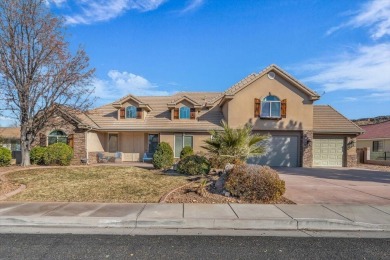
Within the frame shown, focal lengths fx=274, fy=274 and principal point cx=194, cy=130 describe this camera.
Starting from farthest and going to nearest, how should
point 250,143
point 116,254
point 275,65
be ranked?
point 275,65 < point 250,143 < point 116,254

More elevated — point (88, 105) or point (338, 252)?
point (88, 105)

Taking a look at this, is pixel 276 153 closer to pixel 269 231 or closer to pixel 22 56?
pixel 269 231

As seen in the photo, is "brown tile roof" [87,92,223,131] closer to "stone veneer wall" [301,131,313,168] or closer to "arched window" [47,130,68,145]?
"arched window" [47,130,68,145]

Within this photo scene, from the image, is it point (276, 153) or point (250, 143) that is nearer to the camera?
point (250, 143)

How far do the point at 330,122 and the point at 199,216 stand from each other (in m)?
19.0

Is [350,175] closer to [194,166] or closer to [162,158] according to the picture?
[194,166]

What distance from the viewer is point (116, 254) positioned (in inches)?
193

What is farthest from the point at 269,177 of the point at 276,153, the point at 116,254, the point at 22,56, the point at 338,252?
the point at 22,56

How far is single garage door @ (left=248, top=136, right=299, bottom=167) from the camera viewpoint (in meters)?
21.4

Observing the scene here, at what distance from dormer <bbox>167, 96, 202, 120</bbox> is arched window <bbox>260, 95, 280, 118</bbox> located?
200 inches

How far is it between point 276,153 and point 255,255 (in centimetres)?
1739

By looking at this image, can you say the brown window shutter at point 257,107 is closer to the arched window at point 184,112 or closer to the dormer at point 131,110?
the arched window at point 184,112

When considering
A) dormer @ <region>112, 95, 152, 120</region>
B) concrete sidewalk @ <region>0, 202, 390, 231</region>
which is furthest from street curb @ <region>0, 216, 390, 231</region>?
dormer @ <region>112, 95, 152, 120</region>

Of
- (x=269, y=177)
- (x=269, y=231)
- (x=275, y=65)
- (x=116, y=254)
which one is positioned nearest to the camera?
(x=116, y=254)
